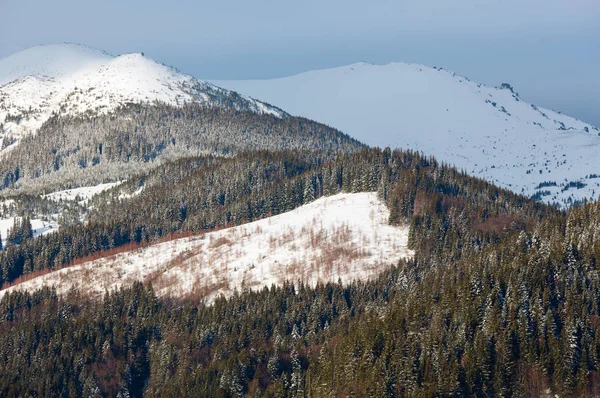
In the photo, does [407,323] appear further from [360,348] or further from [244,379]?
[244,379]

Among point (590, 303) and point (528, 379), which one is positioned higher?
point (590, 303)

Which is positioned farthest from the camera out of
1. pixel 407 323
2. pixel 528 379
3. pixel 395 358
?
pixel 407 323

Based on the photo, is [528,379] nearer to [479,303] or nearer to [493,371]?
[493,371]

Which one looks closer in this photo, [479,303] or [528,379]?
[528,379]

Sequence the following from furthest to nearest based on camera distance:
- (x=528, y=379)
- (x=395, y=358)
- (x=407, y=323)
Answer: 1. (x=407, y=323)
2. (x=395, y=358)
3. (x=528, y=379)

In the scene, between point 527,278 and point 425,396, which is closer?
point 425,396

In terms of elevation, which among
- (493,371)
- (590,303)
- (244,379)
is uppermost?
(590,303)

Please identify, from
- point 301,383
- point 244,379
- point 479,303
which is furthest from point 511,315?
point 244,379

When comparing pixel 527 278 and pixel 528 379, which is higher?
pixel 527 278

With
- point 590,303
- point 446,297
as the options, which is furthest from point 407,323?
point 590,303
